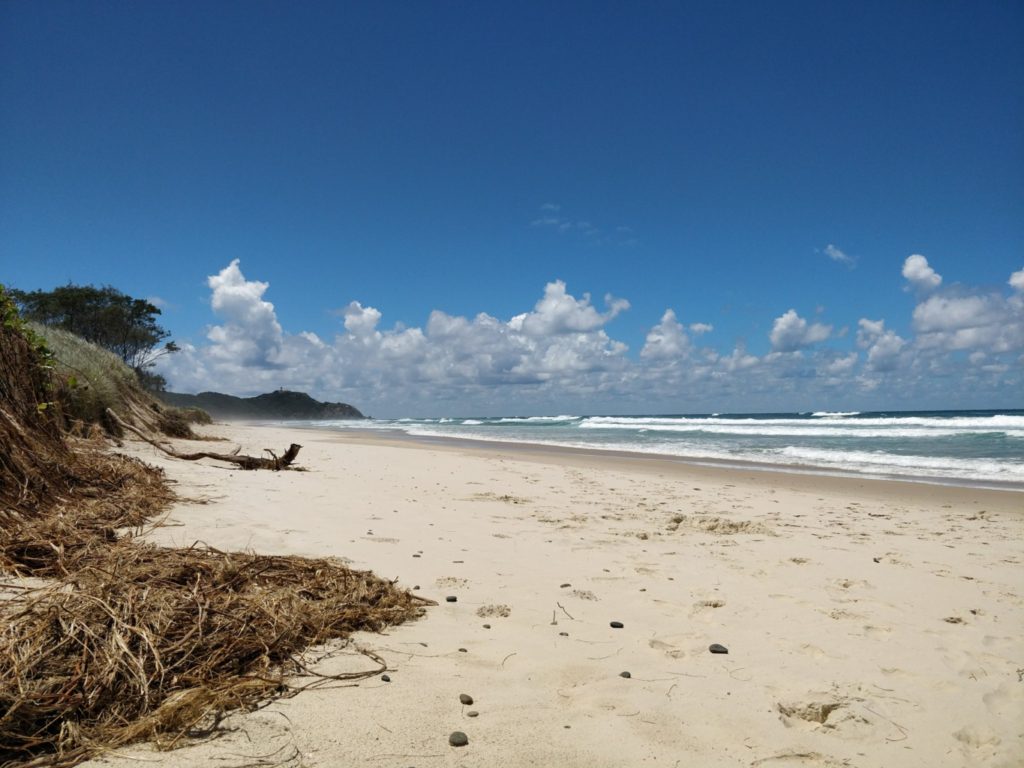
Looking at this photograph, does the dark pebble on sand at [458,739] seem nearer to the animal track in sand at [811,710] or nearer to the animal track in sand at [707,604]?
the animal track in sand at [811,710]

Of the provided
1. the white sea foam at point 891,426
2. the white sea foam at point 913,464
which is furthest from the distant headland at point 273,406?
the white sea foam at point 913,464

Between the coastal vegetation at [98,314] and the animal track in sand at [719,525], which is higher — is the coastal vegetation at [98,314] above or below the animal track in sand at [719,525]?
above

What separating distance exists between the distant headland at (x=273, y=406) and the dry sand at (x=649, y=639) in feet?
293

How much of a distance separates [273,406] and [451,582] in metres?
117

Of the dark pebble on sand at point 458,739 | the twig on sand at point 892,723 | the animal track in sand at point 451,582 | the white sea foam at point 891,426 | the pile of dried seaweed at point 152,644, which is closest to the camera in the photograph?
the pile of dried seaweed at point 152,644

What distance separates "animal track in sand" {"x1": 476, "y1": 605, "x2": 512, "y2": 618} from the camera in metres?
3.73

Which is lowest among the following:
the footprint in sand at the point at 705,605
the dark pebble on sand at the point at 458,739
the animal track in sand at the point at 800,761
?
the animal track in sand at the point at 800,761

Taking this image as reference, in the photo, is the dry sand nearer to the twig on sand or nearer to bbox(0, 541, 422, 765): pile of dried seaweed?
the twig on sand

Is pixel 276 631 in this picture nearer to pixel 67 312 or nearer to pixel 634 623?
pixel 634 623

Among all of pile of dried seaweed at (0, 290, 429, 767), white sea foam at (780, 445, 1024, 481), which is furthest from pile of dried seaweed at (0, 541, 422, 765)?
white sea foam at (780, 445, 1024, 481)

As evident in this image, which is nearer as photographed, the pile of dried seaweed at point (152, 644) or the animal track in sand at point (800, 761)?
the pile of dried seaweed at point (152, 644)

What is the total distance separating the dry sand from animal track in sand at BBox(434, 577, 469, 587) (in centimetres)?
2

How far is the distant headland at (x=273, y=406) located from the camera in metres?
92.7

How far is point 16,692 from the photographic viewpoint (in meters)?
2.05
